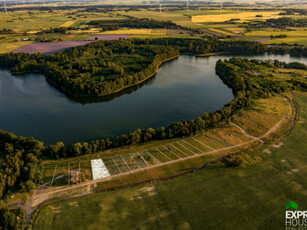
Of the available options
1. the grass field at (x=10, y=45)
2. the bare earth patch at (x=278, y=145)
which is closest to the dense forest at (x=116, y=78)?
the bare earth patch at (x=278, y=145)

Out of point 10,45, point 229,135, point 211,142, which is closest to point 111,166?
point 211,142

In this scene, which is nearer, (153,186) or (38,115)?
(153,186)

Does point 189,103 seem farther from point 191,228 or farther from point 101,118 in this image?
point 191,228

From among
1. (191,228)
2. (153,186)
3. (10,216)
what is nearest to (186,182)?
(153,186)

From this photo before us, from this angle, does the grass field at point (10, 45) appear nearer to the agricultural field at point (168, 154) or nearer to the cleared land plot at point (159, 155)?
the agricultural field at point (168, 154)

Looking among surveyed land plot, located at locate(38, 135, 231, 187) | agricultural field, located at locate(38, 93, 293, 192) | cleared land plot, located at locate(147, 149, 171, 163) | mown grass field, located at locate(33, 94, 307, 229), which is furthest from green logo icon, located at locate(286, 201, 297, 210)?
cleared land plot, located at locate(147, 149, 171, 163)

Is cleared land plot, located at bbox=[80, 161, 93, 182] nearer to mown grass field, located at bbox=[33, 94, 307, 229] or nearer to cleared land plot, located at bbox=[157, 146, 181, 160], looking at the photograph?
mown grass field, located at bbox=[33, 94, 307, 229]
